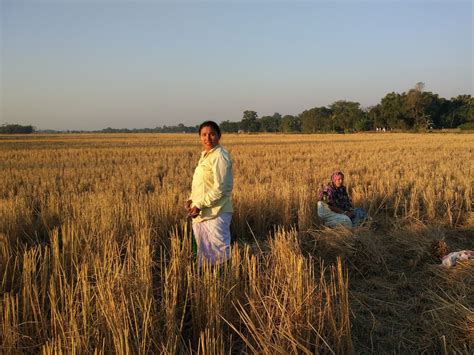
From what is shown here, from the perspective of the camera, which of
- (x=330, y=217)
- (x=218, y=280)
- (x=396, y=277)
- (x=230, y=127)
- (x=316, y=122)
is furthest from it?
(x=230, y=127)

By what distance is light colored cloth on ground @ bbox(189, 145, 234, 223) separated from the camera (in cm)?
341

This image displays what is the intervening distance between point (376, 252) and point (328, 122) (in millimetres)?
81767

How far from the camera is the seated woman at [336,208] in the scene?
5355mm

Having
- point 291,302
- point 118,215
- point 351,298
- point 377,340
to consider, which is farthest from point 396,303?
point 118,215

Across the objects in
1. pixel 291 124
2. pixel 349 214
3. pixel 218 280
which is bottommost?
pixel 349 214

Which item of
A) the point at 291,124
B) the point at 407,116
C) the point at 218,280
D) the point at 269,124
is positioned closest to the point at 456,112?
the point at 407,116

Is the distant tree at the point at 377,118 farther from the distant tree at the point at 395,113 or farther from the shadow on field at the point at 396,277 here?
the shadow on field at the point at 396,277

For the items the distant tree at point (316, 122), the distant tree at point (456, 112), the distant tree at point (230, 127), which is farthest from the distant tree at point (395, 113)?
the distant tree at point (230, 127)

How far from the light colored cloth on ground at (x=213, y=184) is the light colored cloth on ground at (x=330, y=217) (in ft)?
7.14

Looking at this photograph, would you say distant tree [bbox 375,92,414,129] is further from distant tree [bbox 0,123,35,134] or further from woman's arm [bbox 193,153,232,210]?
distant tree [bbox 0,123,35,134]

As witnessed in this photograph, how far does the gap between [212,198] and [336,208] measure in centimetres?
276

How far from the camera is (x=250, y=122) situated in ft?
371

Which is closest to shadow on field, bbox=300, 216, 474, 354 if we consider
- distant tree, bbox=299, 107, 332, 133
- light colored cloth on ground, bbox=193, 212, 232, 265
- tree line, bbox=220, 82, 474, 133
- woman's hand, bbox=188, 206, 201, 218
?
light colored cloth on ground, bbox=193, 212, 232, 265

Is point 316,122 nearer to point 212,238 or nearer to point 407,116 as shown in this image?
point 407,116
